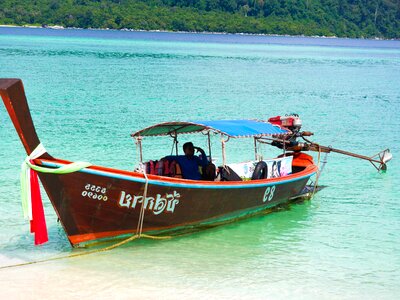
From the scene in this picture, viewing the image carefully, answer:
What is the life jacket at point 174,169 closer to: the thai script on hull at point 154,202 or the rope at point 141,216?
the thai script on hull at point 154,202

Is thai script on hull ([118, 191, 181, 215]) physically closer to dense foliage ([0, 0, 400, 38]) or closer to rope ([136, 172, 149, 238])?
rope ([136, 172, 149, 238])

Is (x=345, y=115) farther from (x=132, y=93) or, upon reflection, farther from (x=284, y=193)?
(x=284, y=193)

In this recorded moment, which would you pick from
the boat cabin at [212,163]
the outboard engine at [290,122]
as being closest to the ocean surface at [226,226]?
the boat cabin at [212,163]

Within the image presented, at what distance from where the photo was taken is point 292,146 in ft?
48.8

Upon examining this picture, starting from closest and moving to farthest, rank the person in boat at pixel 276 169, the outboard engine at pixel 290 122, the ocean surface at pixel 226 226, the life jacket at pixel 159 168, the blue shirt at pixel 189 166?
the ocean surface at pixel 226 226, the blue shirt at pixel 189 166, the life jacket at pixel 159 168, the person in boat at pixel 276 169, the outboard engine at pixel 290 122

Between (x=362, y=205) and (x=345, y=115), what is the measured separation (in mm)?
15321

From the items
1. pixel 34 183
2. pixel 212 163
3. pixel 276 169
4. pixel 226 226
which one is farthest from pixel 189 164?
pixel 34 183

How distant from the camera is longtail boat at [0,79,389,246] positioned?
30.9ft

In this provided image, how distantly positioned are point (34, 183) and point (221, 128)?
3.43 metres

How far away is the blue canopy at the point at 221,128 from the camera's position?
11.7 metres

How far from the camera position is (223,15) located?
151 meters

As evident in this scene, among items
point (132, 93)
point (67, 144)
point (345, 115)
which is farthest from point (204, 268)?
point (132, 93)

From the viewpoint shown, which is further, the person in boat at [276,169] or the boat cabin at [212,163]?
the person in boat at [276,169]

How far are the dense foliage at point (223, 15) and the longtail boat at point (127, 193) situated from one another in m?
122
